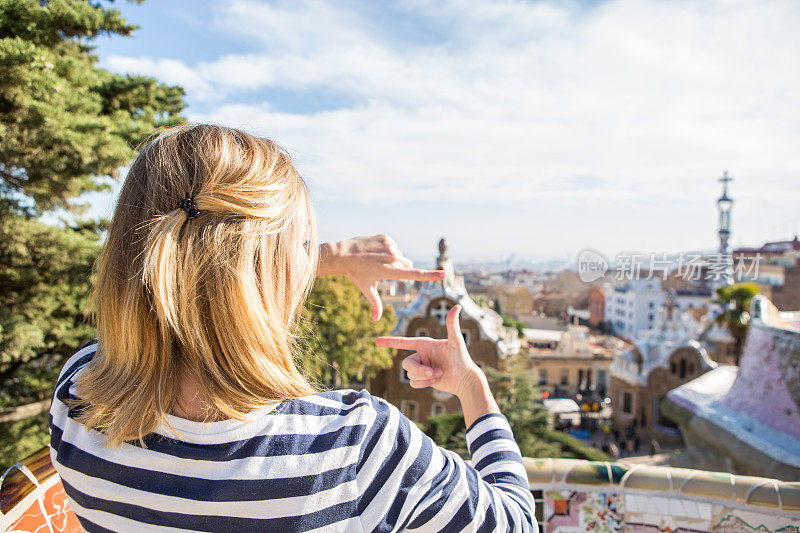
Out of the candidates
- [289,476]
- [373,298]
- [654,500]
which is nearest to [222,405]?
[289,476]

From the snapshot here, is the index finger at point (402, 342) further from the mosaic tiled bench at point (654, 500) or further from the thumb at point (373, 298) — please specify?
the mosaic tiled bench at point (654, 500)

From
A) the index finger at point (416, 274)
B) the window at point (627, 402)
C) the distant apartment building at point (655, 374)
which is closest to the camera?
the index finger at point (416, 274)

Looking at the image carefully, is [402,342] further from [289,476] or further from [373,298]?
[289,476]

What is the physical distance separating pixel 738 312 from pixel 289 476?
21898mm

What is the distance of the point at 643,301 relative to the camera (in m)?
43.6

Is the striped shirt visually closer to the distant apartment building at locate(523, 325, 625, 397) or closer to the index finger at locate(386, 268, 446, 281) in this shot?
the index finger at locate(386, 268, 446, 281)

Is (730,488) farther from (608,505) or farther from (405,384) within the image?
(405,384)

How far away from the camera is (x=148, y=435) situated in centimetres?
99

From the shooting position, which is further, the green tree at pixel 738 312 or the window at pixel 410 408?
the green tree at pixel 738 312

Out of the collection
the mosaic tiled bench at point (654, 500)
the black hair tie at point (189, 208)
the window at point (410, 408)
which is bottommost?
the window at point (410, 408)

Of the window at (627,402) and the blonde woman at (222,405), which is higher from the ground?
the blonde woman at (222,405)

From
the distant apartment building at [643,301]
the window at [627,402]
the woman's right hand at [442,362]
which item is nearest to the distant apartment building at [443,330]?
the window at [627,402]

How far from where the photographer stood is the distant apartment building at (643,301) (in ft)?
142

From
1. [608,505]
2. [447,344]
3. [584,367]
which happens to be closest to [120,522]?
[447,344]
